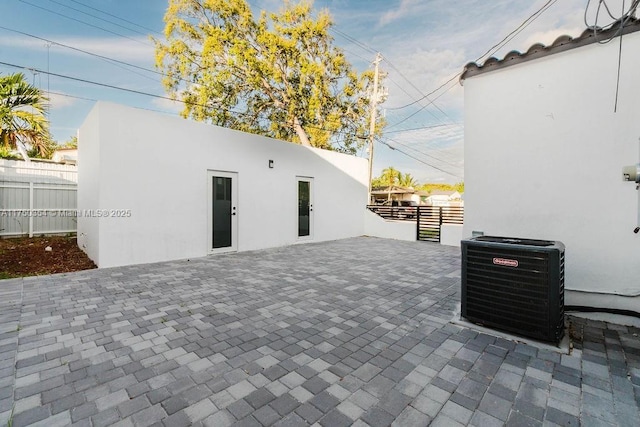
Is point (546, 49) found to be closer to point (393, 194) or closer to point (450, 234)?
point (450, 234)

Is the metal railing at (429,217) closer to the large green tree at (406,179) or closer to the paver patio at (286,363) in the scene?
the paver patio at (286,363)

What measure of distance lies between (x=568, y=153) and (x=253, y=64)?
13.3 meters

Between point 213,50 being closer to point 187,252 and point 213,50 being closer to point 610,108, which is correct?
point 187,252

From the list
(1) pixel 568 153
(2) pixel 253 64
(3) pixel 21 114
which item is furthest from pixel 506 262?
(2) pixel 253 64

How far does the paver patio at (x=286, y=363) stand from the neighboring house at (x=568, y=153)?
725 mm

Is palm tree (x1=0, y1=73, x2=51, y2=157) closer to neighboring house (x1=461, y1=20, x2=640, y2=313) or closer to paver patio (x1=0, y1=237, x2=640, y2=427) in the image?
paver patio (x1=0, y1=237, x2=640, y2=427)

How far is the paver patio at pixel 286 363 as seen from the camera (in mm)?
1776

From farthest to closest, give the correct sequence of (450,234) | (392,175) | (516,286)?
(392,175) → (450,234) → (516,286)

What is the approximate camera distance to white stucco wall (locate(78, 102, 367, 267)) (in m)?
5.72

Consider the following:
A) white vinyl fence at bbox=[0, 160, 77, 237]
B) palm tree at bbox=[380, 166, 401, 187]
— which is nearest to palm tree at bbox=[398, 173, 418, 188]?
palm tree at bbox=[380, 166, 401, 187]

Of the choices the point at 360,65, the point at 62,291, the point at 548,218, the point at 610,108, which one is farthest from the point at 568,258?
the point at 360,65

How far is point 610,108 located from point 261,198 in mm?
6960

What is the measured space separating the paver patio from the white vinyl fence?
5365 mm

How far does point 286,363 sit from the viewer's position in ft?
7.73
